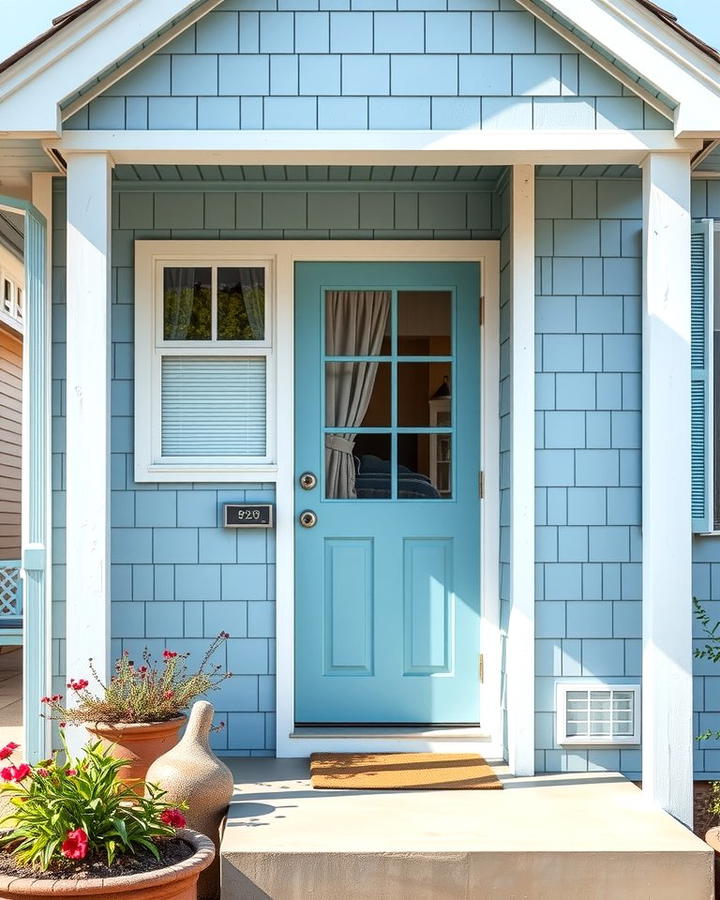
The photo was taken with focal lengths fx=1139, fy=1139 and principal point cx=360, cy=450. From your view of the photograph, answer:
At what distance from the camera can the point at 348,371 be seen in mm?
5047

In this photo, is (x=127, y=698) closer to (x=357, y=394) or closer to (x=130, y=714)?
(x=130, y=714)

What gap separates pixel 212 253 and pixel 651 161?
1928mm

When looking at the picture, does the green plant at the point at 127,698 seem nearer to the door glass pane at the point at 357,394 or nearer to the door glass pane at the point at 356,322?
the door glass pane at the point at 357,394

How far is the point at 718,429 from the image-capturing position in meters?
4.86

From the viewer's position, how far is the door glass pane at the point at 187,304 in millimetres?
5016

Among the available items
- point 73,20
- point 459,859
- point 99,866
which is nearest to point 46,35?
point 73,20

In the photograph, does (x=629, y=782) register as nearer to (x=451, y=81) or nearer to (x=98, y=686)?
(x=98, y=686)

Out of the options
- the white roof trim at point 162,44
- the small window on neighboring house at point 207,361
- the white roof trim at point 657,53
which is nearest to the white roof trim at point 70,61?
the white roof trim at point 162,44

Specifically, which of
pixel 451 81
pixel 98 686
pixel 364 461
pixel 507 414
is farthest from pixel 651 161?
pixel 98 686

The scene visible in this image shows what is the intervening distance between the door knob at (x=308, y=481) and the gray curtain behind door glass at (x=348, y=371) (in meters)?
0.07

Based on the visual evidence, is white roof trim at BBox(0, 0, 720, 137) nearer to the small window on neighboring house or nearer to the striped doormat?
the small window on neighboring house

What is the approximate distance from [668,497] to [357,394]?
153 centimetres

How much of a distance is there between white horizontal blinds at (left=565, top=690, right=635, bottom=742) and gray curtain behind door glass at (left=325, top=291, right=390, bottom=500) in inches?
51.1

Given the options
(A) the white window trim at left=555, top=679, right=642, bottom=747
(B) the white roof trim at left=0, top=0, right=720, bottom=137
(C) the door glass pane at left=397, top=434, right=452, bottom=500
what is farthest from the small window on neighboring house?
(A) the white window trim at left=555, top=679, right=642, bottom=747
